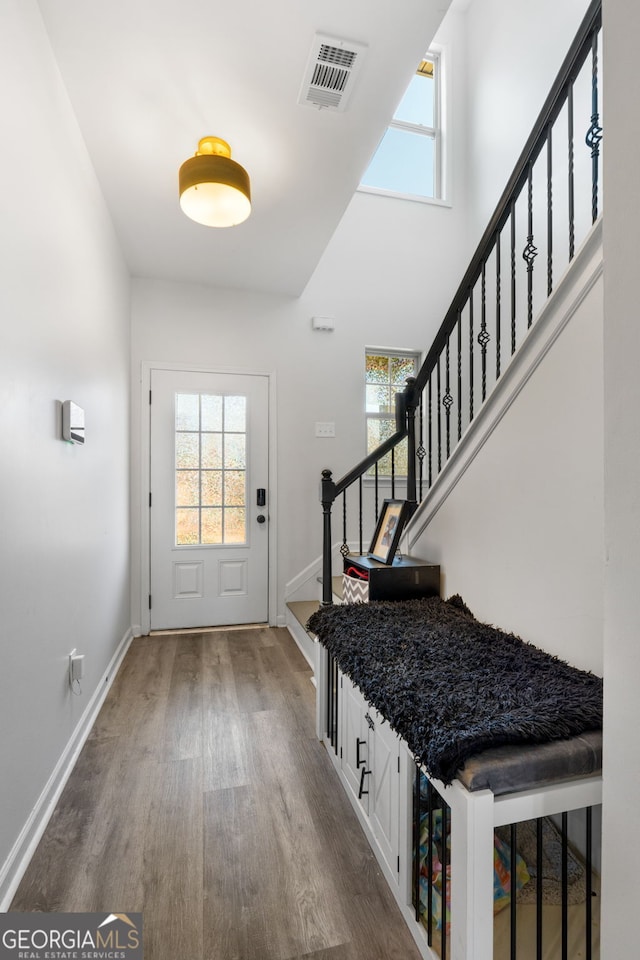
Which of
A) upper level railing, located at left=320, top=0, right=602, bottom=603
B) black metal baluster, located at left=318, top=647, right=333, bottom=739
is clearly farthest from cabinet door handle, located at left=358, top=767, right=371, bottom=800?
upper level railing, located at left=320, top=0, right=602, bottom=603

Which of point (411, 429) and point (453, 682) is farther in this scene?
point (411, 429)

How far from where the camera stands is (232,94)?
194 centimetres

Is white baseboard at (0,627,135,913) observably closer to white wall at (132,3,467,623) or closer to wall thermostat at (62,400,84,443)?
wall thermostat at (62,400,84,443)

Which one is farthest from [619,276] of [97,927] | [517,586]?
[97,927]

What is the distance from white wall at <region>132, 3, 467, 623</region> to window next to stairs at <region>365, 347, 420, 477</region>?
4.2 inches

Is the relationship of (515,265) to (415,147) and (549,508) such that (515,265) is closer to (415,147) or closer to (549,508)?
(549,508)

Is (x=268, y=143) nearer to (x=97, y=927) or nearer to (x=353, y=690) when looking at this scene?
(x=353, y=690)

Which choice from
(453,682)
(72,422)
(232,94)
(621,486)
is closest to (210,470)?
(72,422)

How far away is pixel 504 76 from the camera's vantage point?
386cm

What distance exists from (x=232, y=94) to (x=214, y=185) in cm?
34

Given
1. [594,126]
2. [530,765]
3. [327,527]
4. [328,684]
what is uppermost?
[594,126]

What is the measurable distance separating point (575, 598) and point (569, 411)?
0.57m

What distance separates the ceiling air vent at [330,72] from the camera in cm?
174

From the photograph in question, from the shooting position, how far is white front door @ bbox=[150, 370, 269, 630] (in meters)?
3.58
